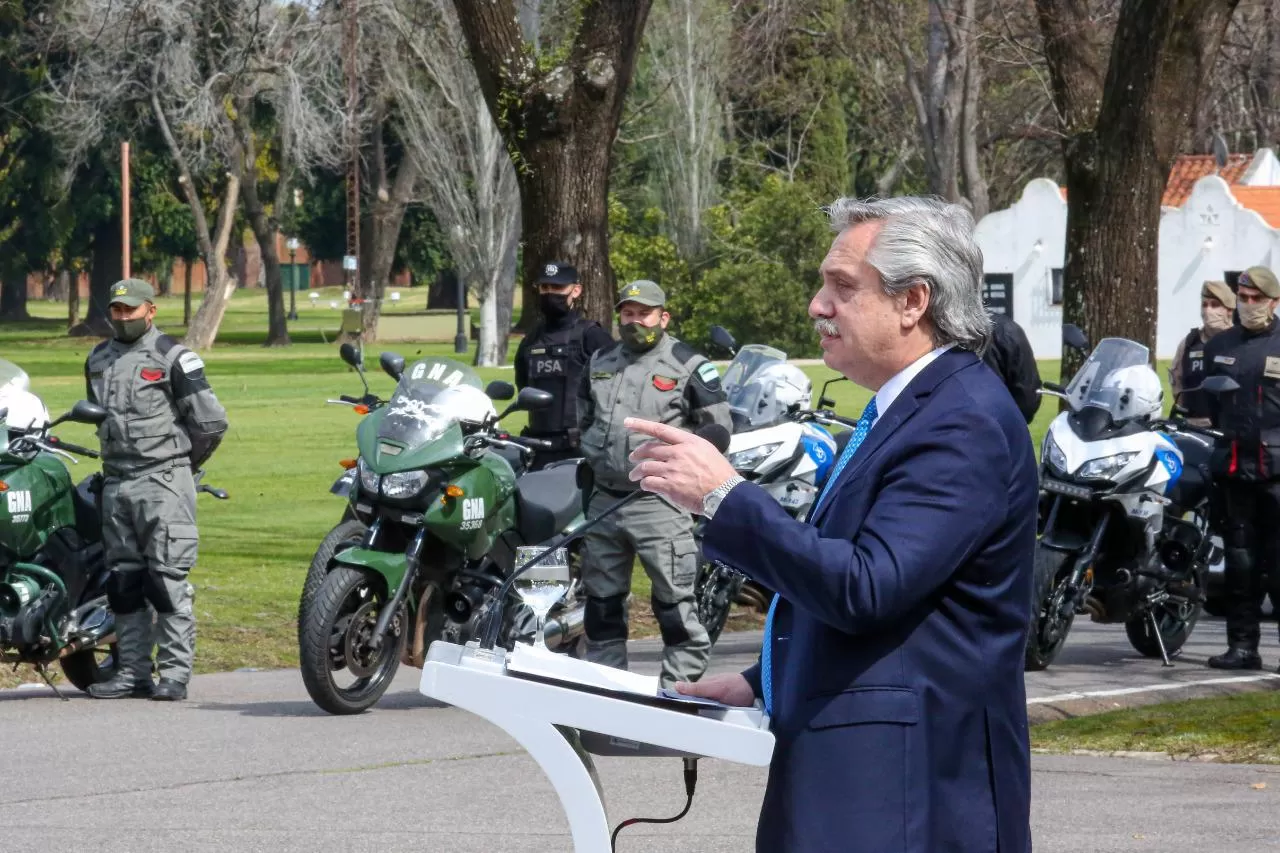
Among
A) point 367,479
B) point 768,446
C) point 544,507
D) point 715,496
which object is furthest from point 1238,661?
point 715,496

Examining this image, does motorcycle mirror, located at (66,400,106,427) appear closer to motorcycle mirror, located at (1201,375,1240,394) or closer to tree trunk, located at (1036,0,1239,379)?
motorcycle mirror, located at (1201,375,1240,394)

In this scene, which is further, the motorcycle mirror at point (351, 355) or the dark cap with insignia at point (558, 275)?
the dark cap with insignia at point (558, 275)

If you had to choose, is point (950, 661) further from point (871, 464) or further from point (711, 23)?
point (711, 23)

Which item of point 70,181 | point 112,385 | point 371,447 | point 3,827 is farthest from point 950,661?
point 70,181

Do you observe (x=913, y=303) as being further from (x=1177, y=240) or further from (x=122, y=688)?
(x=1177, y=240)

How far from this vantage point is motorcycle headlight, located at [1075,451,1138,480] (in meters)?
9.97

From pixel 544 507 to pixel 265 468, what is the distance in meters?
13.7

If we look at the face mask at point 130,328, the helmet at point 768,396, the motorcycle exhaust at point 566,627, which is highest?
the face mask at point 130,328

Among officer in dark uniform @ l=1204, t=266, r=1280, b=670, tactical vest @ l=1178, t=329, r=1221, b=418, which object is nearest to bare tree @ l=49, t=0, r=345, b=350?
tactical vest @ l=1178, t=329, r=1221, b=418

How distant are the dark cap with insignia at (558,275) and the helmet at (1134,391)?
3.24 metres

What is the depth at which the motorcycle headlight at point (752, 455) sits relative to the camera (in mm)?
10594

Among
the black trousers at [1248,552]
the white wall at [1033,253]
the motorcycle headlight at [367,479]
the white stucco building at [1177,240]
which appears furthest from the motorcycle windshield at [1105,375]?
the white wall at [1033,253]

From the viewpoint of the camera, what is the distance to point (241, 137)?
2170 inches

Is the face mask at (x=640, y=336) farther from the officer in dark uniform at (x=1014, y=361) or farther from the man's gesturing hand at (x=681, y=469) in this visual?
the man's gesturing hand at (x=681, y=469)
